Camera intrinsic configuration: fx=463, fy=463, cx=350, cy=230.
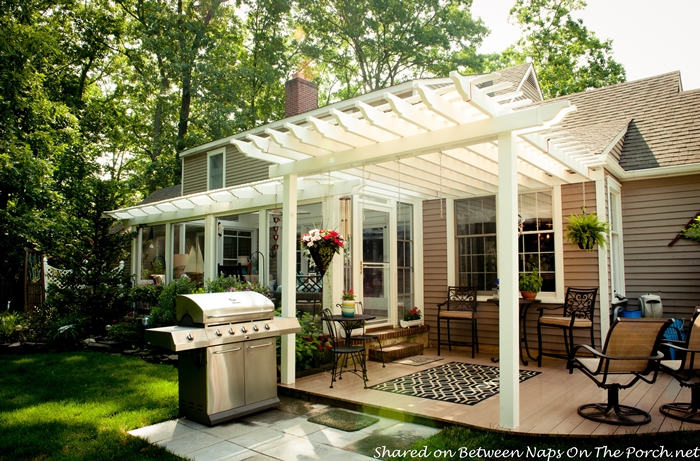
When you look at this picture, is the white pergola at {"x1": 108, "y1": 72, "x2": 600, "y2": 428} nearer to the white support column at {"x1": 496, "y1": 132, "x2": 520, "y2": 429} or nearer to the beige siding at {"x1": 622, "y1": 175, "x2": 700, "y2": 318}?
the white support column at {"x1": 496, "y1": 132, "x2": 520, "y2": 429}

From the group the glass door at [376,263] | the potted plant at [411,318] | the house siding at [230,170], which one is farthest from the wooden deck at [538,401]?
the house siding at [230,170]

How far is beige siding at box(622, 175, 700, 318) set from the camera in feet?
22.6

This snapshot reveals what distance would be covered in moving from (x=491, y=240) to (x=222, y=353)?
4.93 m

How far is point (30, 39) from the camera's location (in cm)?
1049

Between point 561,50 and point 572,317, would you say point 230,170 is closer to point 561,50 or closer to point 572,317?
point 572,317

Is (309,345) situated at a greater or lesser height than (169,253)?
lesser

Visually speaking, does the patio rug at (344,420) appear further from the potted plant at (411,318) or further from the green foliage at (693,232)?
the green foliage at (693,232)

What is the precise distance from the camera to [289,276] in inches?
221

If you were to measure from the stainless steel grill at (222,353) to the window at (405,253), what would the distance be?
3.45m

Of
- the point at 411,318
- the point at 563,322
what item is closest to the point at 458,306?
the point at 411,318

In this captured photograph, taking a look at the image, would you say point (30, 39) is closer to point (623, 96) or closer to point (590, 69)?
point (623, 96)

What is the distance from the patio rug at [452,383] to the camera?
4889 mm

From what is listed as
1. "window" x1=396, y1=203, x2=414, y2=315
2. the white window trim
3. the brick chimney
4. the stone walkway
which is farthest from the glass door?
the brick chimney

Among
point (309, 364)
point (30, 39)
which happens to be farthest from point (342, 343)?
point (30, 39)
